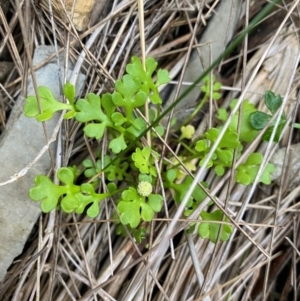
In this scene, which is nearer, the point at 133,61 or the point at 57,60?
the point at 133,61

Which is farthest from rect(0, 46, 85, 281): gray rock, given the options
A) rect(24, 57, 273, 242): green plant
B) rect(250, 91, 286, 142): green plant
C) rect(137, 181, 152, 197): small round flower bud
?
rect(250, 91, 286, 142): green plant

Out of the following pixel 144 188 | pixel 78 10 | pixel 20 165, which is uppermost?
pixel 78 10

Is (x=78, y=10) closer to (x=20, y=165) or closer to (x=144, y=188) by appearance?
(x=20, y=165)

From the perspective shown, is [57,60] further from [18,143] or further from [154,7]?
[154,7]

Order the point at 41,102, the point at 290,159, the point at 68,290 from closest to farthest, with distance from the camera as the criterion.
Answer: the point at 41,102
the point at 68,290
the point at 290,159

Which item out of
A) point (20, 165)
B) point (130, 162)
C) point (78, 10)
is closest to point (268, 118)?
point (130, 162)

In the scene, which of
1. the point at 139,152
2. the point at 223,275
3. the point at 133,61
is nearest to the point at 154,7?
the point at 133,61
